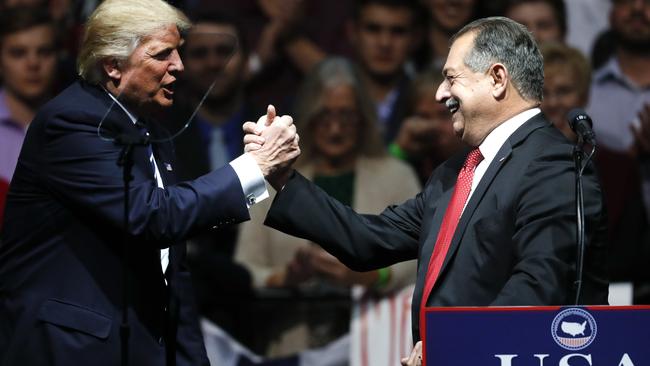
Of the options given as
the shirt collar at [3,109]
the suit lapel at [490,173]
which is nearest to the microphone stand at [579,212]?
the suit lapel at [490,173]

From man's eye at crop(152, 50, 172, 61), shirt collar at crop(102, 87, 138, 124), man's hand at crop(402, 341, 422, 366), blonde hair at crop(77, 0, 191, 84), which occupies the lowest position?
man's hand at crop(402, 341, 422, 366)

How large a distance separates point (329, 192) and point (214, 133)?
0.75 metres

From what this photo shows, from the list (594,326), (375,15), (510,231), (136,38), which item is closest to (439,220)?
(510,231)

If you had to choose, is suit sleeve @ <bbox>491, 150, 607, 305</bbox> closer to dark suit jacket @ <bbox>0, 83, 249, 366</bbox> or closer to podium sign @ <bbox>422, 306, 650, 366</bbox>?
podium sign @ <bbox>422, 306, 650, 366</bbox>

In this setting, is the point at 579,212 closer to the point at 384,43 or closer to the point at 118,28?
the point at 118,28

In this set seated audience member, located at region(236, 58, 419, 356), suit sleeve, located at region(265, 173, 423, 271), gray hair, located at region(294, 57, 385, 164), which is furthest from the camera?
gray hair, located at region(294, 57, 385, 164)

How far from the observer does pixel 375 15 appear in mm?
6773

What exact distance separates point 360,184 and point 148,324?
2.59 metres

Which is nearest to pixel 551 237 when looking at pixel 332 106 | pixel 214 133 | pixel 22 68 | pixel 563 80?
pixel 332 106

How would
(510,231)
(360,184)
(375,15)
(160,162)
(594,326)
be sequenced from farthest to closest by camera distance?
(375,15)
(360,184)
(160,162)
(510,231)
(594,326)

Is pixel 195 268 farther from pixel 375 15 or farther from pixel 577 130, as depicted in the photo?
pixel 577 130

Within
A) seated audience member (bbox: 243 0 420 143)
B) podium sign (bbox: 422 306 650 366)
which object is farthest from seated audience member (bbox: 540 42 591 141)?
podium sign (bbox: 422 306 650 366)

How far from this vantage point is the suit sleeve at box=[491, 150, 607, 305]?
3500 millimetres

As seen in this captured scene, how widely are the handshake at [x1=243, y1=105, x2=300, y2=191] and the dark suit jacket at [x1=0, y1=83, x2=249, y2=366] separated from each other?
0.52ft
